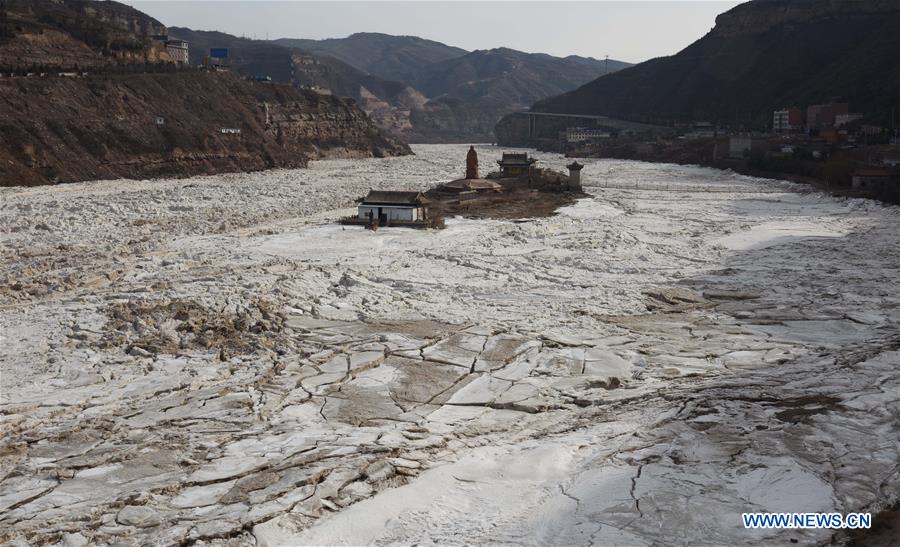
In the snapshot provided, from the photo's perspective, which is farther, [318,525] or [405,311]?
[405,311]

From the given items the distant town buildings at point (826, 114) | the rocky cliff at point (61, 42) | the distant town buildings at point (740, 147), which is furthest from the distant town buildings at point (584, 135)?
the rocky cliff at point (61, 42)

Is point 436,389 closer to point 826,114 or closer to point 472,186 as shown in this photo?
point 472,186

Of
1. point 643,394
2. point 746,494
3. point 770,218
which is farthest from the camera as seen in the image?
point 770,218

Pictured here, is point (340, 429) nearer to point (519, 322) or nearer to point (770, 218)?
point (519, 322)

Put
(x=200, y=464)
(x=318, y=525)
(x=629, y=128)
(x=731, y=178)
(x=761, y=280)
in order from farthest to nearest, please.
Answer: (x=629, y=128) < (x=731, y=178) < (x=761, y=280) < (x=200, y=464) < (x=318, y=525)

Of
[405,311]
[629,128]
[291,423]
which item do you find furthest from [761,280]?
[629,128]
